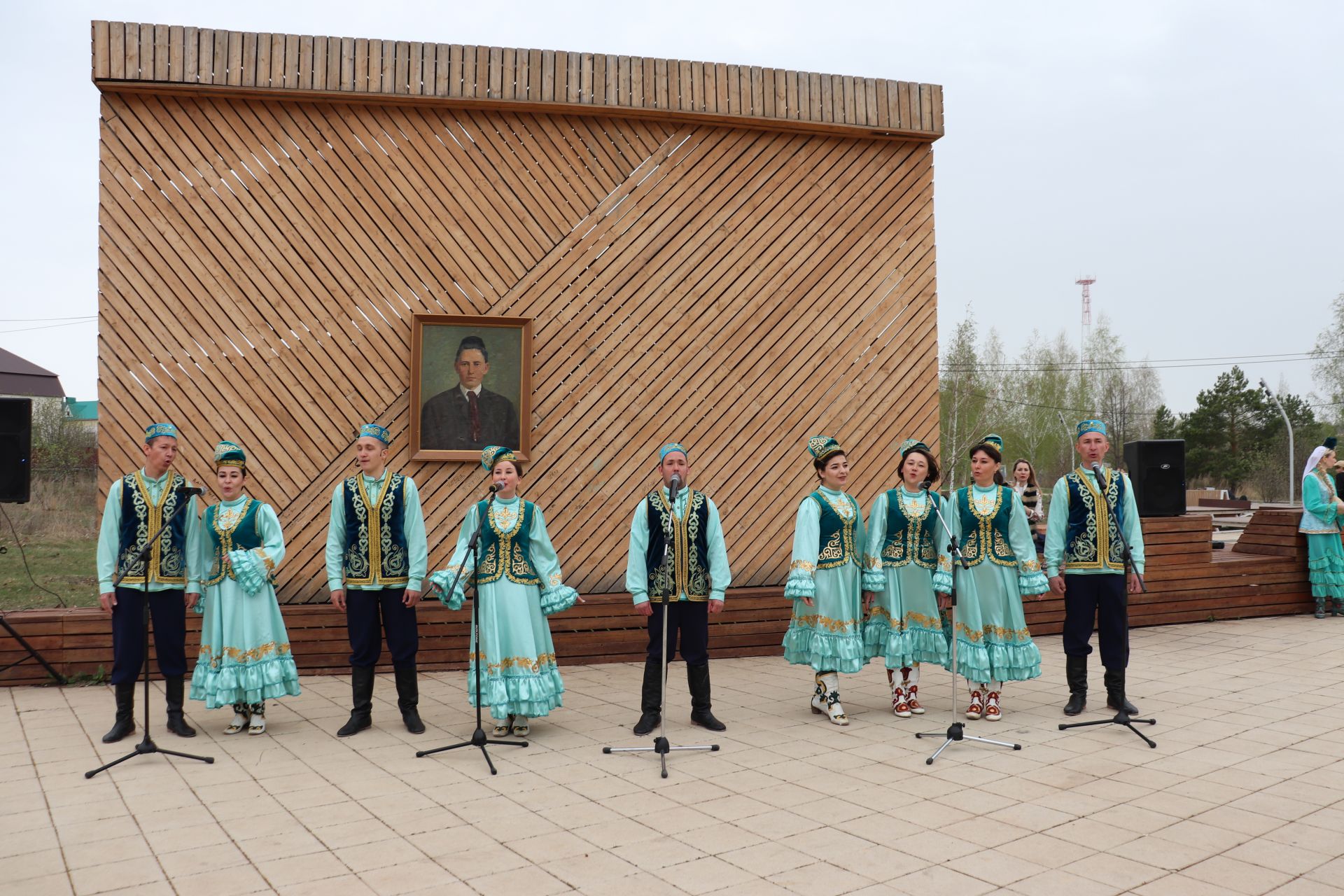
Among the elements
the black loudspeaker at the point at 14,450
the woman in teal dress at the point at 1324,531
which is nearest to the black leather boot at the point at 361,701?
the black loudspeaker at the point at 14,450

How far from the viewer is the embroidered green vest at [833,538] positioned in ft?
18.4

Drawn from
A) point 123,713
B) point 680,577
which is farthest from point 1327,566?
point 123,713

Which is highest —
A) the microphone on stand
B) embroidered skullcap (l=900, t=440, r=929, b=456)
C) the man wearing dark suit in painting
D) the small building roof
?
the small building roof

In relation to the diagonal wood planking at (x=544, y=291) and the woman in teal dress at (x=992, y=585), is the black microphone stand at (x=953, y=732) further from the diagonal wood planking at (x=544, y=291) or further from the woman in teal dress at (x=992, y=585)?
the diagonal wood planking at (x=544, y=291)

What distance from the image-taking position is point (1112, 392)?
127 feet

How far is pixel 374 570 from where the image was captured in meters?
5.38

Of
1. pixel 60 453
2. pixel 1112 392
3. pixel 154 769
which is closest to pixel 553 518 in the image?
pixel 154 769

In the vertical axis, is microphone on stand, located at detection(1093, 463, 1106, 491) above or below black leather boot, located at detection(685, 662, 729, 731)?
above

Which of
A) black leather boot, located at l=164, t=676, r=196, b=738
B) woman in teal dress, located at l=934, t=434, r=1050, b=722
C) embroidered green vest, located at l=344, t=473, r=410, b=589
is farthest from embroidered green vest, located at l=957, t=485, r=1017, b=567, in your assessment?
black leather boot, located at l=164, t=676, r=196, b=738

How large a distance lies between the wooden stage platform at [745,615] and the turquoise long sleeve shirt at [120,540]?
1.37m

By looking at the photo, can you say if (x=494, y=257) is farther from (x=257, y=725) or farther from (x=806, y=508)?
(x=257, y=725)

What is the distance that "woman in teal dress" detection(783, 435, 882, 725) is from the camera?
5535 mm

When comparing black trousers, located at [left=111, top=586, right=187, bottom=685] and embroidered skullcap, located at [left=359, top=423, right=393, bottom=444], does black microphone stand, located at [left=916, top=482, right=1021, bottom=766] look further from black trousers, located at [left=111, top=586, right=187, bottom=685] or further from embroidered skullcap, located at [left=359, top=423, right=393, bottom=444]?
black trousers, located at [left=111, top=586, right=187, bottom=685]

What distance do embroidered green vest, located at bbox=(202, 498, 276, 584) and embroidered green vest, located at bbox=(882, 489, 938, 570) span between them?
130 inches
